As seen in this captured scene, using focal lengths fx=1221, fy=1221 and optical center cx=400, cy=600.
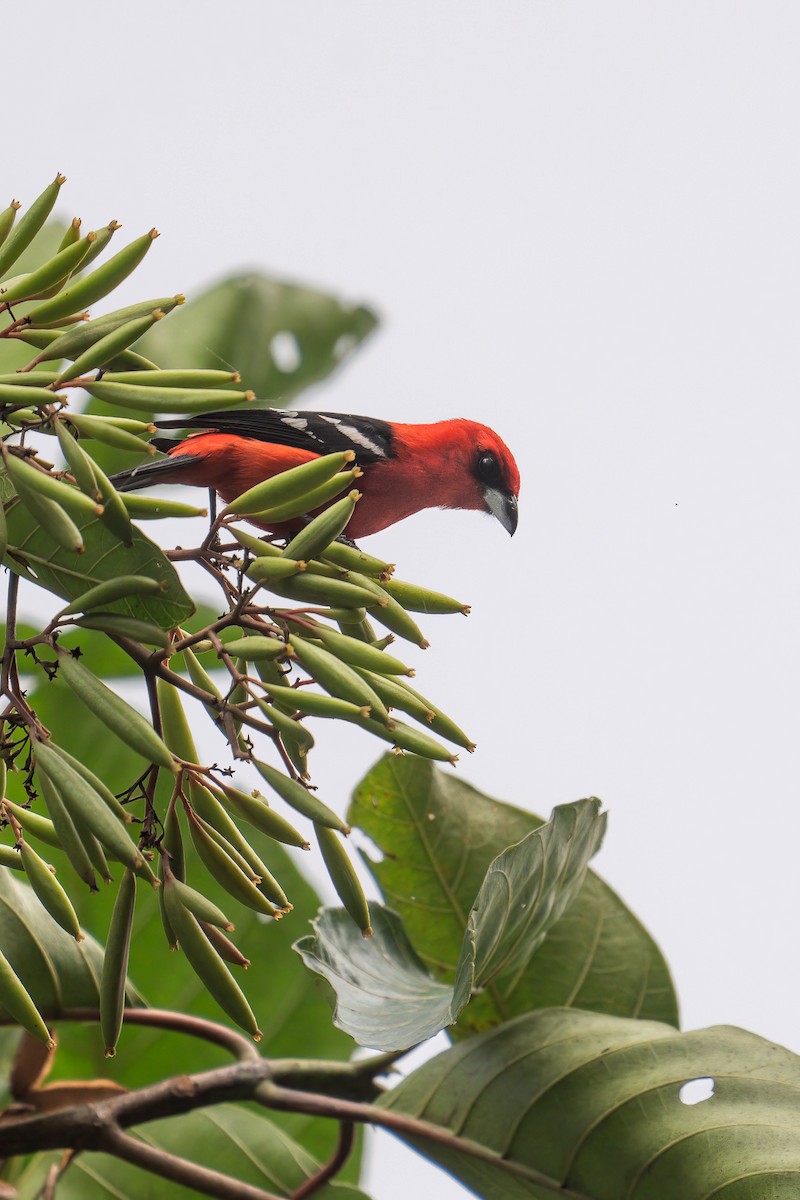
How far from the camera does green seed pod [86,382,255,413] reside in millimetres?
747

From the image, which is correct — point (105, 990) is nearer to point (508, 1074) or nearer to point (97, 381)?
point (97, 381)

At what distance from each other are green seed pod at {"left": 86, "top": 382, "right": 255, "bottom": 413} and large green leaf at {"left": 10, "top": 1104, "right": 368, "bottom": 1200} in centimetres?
109

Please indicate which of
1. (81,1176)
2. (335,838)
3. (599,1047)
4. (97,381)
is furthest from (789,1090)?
(97,381)

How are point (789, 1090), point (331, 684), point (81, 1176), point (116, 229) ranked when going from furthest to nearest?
point (81, 1176)
point (789, 1090)
point (116, 229)
point (331, 684)

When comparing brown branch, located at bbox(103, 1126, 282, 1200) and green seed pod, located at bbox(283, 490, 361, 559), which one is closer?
green seed pod, located at bbox(283, 490, 361, 559)

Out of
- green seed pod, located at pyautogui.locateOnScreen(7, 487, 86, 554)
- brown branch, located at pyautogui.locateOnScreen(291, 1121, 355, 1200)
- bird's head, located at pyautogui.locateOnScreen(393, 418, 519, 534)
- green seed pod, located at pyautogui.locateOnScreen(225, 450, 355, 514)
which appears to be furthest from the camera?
bird's head, located at pyautogui.locateOnScreen(393, 418, 519, 534)

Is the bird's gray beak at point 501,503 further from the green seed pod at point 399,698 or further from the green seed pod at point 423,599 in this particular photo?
the green seed pod at point 399,698

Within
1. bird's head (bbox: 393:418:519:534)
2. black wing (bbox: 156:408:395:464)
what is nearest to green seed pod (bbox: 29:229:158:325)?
black wing (bbox: 156:408:395:464)

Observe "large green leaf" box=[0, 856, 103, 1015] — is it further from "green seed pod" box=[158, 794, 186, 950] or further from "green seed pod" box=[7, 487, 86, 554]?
"green seed pod" box=[7, 487, 86, 554]

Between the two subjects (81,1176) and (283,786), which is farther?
(81,1176)

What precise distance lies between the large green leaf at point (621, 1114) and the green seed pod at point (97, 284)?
2.90 feet

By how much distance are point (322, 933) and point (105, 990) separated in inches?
18.5

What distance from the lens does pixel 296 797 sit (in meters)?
0.73

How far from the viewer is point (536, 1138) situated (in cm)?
124
